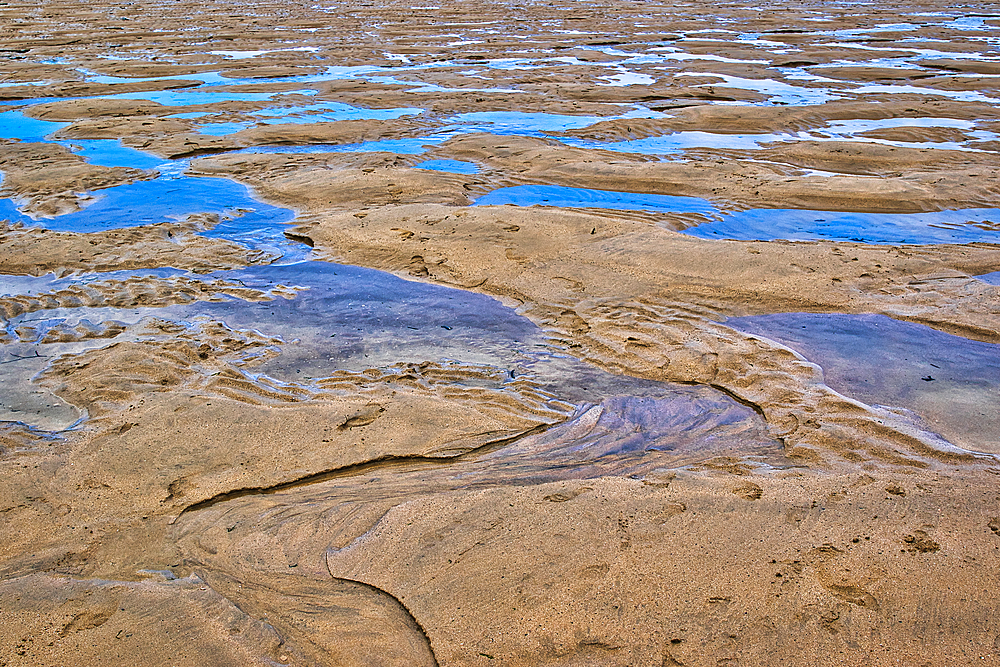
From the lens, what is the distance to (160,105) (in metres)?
12.9

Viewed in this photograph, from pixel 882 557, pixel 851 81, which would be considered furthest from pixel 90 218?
pixel 851 81

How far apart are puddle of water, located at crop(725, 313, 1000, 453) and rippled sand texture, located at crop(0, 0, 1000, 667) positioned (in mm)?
30

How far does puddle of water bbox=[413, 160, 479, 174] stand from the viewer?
9.45m

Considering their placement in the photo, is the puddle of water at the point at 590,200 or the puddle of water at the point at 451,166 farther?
the puddle of water at the point at 451,166

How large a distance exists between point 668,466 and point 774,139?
306 inches

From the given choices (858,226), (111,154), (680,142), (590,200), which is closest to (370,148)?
(111,154)

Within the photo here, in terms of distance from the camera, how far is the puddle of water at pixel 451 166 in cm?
945

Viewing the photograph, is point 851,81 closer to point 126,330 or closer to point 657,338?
point 657,338

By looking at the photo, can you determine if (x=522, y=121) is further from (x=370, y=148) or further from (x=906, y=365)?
(x=906, y=365)

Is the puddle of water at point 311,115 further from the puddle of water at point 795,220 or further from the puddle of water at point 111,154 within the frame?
the puddle of water at point 795,220

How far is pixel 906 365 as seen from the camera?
5082 mm

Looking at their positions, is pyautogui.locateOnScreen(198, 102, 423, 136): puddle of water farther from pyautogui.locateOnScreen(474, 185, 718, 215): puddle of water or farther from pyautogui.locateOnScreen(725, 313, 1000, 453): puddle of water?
pyautogui.locateOnScreen(725, 313, 1000, 453): puddle of water

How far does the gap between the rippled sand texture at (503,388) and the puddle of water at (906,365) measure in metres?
0.03

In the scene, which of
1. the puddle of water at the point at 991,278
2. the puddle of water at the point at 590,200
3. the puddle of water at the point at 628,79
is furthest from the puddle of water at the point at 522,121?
the puddle of water at the point at 991,278
